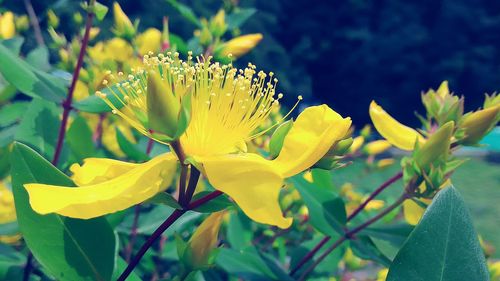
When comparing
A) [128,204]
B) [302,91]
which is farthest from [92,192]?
[302,91]

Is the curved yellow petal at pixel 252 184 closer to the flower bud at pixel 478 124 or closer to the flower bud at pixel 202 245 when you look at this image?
the flower bud at pixel 202 245

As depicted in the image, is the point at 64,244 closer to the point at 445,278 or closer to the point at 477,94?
the point at 445,278

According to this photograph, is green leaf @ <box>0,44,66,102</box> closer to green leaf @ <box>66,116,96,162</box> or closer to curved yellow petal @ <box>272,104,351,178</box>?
green leaf @ <box>66,116,96,162</box>

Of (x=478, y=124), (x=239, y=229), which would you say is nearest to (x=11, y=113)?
(x=239, y=229)

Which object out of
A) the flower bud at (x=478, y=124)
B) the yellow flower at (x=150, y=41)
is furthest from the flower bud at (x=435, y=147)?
the yellow flower at (x=150, y=41)

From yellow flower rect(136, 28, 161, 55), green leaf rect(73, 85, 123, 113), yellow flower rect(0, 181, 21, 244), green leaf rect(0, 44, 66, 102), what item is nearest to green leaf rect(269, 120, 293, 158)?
green leaf rect(73, 85, 123, 113)

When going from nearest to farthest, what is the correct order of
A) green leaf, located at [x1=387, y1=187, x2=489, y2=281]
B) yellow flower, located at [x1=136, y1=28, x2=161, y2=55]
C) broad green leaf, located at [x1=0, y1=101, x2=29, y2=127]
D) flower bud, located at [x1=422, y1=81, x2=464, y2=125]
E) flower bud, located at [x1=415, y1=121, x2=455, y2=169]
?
green leaf, located at [x1=387, y1=187, x2=489, y2=281] < flower bud, located at [x1=415, y1=121, x2=455, y2=169] < flower bud, located at [x1=422, y1=81, x2=464, y2=125] < broad green leaf, located at [x1=0, y1=101, x2=29, y2=127] < yellow flower, located at [x1=136, y1=28, x2=161, y2=55]
